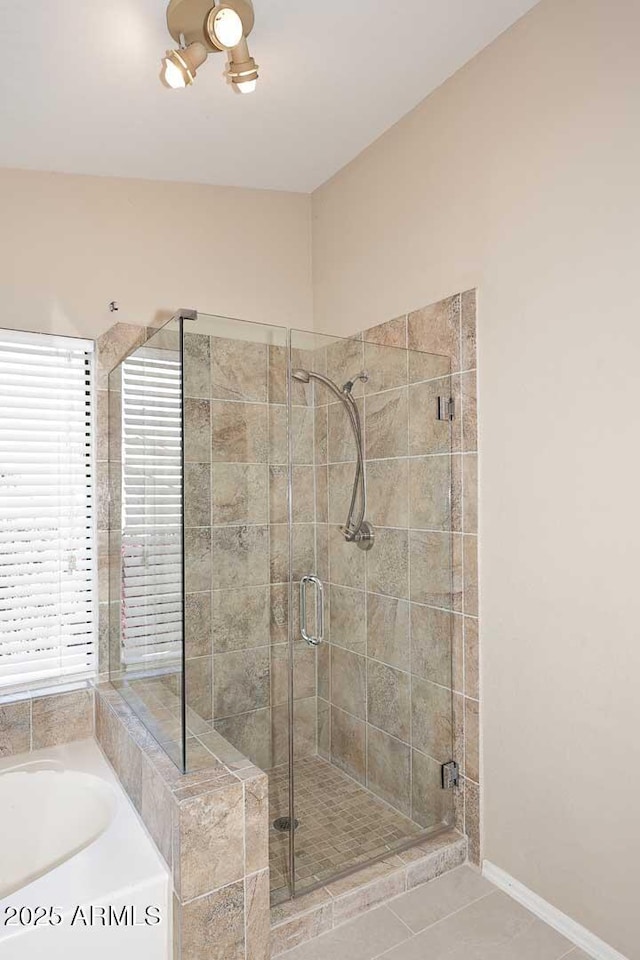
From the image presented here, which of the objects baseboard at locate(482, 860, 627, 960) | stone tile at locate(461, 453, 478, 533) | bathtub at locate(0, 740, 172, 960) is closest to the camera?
bathtub at locate(0, 740, 172, 960)

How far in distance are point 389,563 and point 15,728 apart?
1.48 m

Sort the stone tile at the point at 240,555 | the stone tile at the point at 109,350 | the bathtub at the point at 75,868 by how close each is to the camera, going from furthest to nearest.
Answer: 1. the stone tile at the point at 109,350
2. the stone tile at the point at 240,555
3. the bathtub at the point at 75,868

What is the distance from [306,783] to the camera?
2.04m

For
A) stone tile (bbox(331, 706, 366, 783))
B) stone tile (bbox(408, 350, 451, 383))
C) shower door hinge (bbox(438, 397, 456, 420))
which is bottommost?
stone tile (bbox(331, 706, 366, 783))

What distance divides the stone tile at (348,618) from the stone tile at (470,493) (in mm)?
448

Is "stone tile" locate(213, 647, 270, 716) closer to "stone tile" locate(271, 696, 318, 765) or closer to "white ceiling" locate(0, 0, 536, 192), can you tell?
"stone tile" locate(271, 696, 318, 765)

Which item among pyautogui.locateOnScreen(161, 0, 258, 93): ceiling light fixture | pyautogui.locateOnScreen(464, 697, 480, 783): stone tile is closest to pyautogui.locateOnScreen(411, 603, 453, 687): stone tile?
pyautogui.locateOnScreen(464, 697, 480, 783): stone tile

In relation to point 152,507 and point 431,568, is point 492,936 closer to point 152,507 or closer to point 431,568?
point 431,568

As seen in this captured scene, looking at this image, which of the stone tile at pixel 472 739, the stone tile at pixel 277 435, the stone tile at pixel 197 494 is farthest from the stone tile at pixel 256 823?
the stone tile at pixel 277 435

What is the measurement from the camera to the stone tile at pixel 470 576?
218 centimetres

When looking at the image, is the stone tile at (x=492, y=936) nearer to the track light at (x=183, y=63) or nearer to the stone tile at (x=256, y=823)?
the stone tile at (x=256, y=823)

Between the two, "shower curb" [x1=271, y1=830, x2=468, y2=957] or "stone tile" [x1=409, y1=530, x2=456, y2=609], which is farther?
"stone tile" [x1=409, y1=530, x2=456, y2=609]

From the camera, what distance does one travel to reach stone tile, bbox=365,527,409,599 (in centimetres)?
219

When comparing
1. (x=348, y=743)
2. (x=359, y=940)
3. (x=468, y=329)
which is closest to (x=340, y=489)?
(x=468, y=329)
